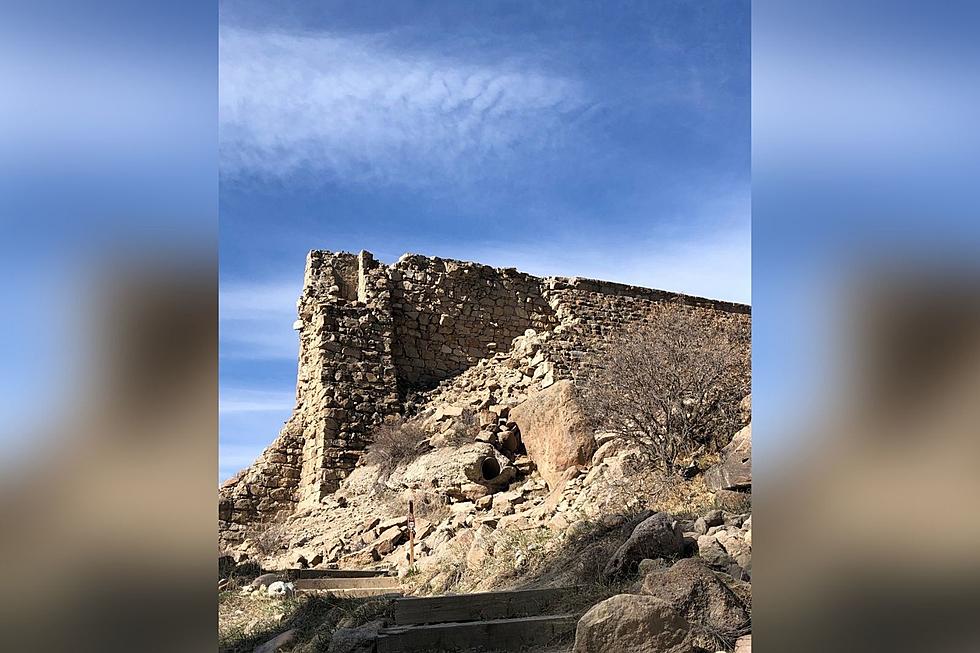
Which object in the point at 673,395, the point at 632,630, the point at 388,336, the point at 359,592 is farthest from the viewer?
the point at 388,336

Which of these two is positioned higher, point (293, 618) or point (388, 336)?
point (388, 336)

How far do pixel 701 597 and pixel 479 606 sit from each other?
2.03 m

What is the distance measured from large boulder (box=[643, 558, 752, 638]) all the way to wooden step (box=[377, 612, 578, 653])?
82 centimetres

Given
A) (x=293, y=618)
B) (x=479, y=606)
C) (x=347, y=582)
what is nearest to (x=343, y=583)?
(x=347, y=582)

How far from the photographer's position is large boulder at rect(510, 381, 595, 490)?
34.6 feet

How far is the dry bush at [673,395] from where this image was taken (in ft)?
32.3

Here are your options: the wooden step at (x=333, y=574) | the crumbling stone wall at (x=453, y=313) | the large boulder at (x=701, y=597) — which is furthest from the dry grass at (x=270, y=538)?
the large boulder at (x=701, y=597)

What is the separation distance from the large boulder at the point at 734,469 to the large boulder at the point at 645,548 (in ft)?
4.94

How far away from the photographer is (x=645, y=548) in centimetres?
677

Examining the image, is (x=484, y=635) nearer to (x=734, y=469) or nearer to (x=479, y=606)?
(x=479, y=606)

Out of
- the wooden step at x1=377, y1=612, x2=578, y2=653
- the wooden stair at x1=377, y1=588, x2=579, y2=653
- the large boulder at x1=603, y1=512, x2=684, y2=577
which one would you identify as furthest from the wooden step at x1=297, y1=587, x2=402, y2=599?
the large boulder at x1=603, y1=512, x2=684, y2=577
